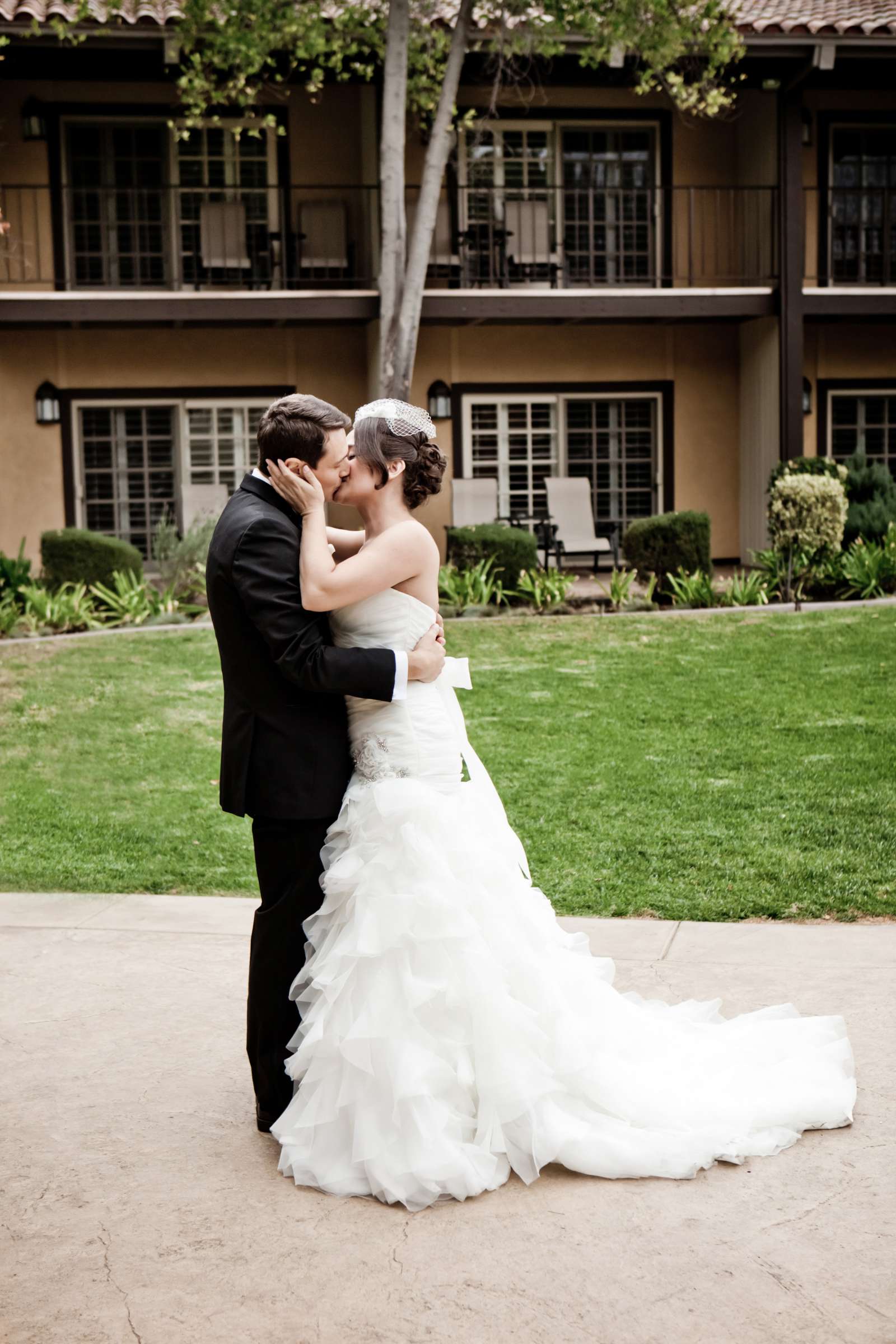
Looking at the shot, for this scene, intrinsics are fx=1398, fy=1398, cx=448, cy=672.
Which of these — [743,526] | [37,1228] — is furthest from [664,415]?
[37,1228]

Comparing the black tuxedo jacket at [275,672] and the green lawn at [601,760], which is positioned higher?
the black tuxedo jacket at [275,672]

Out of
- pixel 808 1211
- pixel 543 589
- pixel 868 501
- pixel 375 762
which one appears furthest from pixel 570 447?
pixel 808 1211

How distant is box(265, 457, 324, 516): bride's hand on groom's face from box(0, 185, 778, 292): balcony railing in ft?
41.5

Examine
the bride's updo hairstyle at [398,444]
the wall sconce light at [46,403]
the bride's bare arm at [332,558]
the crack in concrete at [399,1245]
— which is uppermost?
the wall sconce light at [46,403]

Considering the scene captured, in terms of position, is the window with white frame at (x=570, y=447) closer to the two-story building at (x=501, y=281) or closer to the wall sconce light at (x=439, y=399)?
the two-story building at (x=501, y=281)

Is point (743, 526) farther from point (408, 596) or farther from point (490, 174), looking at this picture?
point (408, 596)

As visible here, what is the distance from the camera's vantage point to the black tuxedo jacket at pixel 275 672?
3297mm

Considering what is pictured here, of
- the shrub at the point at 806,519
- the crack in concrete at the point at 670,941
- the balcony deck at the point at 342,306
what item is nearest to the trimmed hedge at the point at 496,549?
the shrub at the point at 806,519

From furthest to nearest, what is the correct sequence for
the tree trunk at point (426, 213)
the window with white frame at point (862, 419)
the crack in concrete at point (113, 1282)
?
the window with white frame at point (862, 419), the tree trunk at point (426, 213), the crack in concrete at point (113, 1282)

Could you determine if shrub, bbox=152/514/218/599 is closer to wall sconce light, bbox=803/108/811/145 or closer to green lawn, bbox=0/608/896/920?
green lawn, bbox=0/608/896/920

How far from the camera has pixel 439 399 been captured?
53.5 ft

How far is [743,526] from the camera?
17.0 m

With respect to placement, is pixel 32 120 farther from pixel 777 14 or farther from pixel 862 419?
pixel 862 419

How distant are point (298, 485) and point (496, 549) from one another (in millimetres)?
9119
